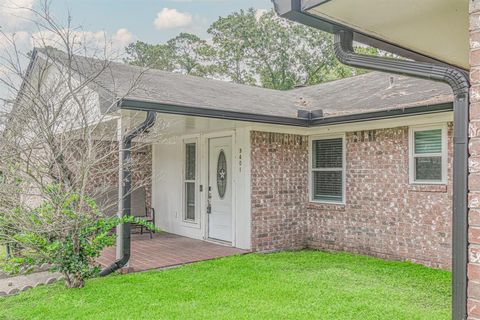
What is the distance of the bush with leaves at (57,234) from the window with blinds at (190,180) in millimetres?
4076

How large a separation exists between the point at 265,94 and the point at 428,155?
4.73m

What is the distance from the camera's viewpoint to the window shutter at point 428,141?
6.40m

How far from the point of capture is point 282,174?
26.5ft

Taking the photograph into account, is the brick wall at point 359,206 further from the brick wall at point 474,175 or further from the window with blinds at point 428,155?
the brick wall at point 474,175

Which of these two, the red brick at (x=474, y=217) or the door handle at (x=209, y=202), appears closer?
the red brick at (x=474, y=217)

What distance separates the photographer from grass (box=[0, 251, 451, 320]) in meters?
4.31

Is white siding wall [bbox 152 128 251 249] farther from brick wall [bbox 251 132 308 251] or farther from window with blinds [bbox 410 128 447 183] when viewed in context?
window with blinds [bbox 410 128 447 183]

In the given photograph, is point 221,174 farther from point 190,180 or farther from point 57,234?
point 57,234

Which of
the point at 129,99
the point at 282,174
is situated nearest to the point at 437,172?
the point at 282,174

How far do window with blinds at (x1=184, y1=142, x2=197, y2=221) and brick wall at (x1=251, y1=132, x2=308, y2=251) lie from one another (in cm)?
209

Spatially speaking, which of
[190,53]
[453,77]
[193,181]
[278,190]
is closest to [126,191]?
[278,190]

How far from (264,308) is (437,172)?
12.6 feet

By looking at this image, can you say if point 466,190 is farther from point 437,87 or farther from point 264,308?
point 437,87

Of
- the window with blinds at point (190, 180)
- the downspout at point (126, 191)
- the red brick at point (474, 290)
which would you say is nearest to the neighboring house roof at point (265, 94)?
the downspout at point (126, 191)
